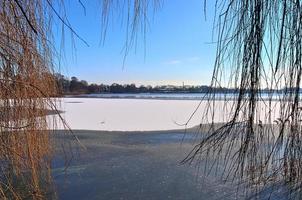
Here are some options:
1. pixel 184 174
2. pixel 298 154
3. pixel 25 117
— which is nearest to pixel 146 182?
pixel 184 174

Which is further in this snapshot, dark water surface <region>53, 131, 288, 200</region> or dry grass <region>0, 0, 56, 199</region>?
dark water surface <region>53, 131, 288, 200</region>

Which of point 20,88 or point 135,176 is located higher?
point 20,88

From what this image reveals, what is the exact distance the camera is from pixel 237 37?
1.16 meters

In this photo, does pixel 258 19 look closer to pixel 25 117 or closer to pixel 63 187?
pixel 25 117

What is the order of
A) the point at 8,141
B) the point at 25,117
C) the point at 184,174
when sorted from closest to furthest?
the point at 8,141 < the point at 25,117 < the point at 184,174

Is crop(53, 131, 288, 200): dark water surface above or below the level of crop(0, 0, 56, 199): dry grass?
below

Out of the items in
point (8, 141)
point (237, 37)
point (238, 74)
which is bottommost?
point (8, 141)

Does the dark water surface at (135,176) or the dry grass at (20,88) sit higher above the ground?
the dry grass at (20,88)

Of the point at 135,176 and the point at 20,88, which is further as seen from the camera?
the point at 135,176

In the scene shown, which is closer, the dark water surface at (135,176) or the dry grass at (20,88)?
the dry grass at (20,88)

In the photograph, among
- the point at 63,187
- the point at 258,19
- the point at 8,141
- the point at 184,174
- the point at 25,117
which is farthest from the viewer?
the point at 184,174

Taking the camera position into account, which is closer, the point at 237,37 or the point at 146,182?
the point at 237,37

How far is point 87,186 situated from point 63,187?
0.33 metres

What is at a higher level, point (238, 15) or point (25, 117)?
point (238, 15)
